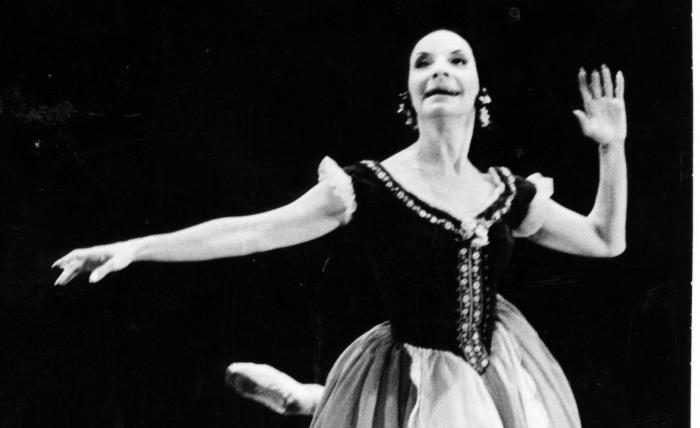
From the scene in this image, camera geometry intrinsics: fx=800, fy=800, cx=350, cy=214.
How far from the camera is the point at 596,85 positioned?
129cm

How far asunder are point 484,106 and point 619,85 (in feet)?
0.79

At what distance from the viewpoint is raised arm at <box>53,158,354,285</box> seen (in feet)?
3.70

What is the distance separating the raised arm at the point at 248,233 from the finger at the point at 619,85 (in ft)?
1.59

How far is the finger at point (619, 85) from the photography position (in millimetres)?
1305

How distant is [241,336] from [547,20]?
69 centimetres

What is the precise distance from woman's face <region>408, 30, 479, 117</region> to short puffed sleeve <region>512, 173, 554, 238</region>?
5.8 inches

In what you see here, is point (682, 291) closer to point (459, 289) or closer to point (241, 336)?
point (459, 289)

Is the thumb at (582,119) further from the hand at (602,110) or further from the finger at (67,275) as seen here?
the finger at (67,275)

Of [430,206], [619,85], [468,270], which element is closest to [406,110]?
[430,206]

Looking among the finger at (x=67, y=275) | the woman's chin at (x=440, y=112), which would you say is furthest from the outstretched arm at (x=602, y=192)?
the finger at (x=67, y=275)

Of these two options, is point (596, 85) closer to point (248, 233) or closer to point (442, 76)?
point (442, 76)

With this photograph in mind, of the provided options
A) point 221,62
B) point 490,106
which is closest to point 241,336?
point 221,62

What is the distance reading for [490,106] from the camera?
1.25 meters

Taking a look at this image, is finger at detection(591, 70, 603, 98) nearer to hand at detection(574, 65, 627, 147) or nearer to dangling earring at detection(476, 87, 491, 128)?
hand at detection(574, 65, 627, 147)
